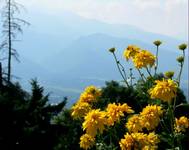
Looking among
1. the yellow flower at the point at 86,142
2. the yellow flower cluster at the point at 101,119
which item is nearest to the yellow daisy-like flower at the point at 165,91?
the yellow flower cluster at the point at 101,119

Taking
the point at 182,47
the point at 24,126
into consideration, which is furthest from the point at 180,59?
the point at 24,126

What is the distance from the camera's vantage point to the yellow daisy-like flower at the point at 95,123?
4.94m

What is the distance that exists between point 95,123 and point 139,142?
41 cm

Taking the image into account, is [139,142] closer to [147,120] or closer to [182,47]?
[147,120]

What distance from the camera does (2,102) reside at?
73.0ft

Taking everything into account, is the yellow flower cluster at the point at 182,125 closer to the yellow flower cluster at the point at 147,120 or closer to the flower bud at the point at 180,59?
the yellow flower cluster at the point at 147,120

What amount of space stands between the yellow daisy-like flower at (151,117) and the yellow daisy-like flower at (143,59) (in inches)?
32.7

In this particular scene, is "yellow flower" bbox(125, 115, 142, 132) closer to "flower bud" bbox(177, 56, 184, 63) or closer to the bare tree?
"flower bud" bbox(177, 56, 184, 63)

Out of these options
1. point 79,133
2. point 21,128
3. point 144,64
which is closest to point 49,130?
point 21,128

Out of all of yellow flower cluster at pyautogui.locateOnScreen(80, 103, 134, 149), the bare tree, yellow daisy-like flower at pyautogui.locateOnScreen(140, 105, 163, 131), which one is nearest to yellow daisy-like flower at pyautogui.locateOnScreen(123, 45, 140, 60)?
yellow flower cluster at pyautogui.locateOnScreen(80, 103, 134, 149)

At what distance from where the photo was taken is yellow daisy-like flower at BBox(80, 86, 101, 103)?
5914mm

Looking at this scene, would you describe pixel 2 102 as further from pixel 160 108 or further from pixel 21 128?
pixel 160 108

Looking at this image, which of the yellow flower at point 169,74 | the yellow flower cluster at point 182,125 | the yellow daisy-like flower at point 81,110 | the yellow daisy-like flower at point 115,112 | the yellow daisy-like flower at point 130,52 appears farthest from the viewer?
the yellow daisy-like flower at point 130,52

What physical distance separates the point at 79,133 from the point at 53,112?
9.71 metres
